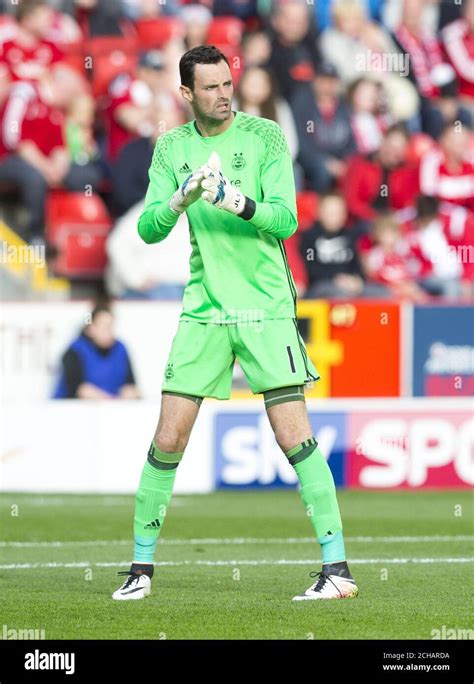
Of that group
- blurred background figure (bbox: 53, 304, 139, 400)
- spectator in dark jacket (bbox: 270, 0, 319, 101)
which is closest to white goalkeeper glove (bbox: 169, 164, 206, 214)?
blurred background figure (bbox: 53, 304, 139, 400)

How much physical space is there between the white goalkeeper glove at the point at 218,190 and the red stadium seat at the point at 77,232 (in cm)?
843

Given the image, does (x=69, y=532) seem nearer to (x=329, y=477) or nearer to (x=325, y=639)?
(x=329, y=477)

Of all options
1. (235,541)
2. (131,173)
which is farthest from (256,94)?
(235,541)

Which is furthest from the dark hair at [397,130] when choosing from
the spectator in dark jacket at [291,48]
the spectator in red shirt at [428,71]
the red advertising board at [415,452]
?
the red advertising board at [415,452]

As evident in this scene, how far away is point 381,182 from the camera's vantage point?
54.0 ft

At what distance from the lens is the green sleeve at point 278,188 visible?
6762 millimetres

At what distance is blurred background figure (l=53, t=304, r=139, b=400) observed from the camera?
13.3 meters

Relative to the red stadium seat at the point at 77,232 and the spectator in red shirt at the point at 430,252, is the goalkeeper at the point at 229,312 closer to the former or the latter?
the red stadium seat at the point at 77,232

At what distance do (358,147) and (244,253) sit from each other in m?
10.4

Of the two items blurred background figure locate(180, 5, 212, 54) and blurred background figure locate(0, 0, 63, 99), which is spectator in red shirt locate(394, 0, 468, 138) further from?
blurred background figure locate(0, 0, 63, 99)

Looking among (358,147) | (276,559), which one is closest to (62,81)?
(358,147)

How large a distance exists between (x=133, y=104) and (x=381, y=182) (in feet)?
9.18

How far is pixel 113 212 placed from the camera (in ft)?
51.1

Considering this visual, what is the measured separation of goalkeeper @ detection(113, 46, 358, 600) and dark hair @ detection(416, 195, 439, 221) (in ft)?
30.5
